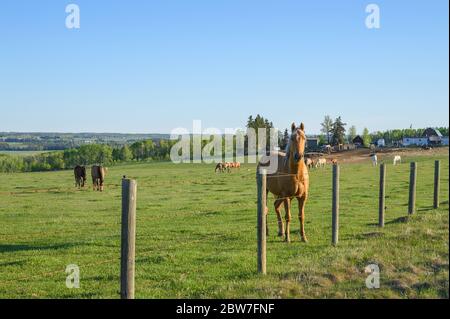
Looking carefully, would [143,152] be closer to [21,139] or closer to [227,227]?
[21,139]

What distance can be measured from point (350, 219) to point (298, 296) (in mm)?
10461

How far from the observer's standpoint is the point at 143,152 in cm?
12400

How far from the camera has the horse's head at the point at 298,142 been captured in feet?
40.2

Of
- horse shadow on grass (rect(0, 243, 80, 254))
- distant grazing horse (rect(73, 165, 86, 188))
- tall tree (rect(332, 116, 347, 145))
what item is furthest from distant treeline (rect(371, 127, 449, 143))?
horse shadow on grass (rect(0, 243, 80, 254))

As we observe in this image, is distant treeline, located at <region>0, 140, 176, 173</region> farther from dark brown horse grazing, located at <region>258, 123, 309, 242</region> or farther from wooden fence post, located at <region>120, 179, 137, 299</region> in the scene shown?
wooden fence post, located at <region>120, 179, 137, 299</region>

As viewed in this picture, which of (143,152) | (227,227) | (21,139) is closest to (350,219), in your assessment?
(227,227)

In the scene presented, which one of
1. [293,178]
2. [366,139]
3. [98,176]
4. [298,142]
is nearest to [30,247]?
[293,178]

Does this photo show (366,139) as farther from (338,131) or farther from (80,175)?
(80,175)

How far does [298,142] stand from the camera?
40.2 ft

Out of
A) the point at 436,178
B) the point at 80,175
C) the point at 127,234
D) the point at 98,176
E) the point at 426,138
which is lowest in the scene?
the point at 80,175

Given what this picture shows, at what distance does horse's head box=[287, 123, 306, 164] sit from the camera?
40.2ft

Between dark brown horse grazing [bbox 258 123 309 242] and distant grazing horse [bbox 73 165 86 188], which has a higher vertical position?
dark brown horse grazing [bbox 258 123 309 242]
